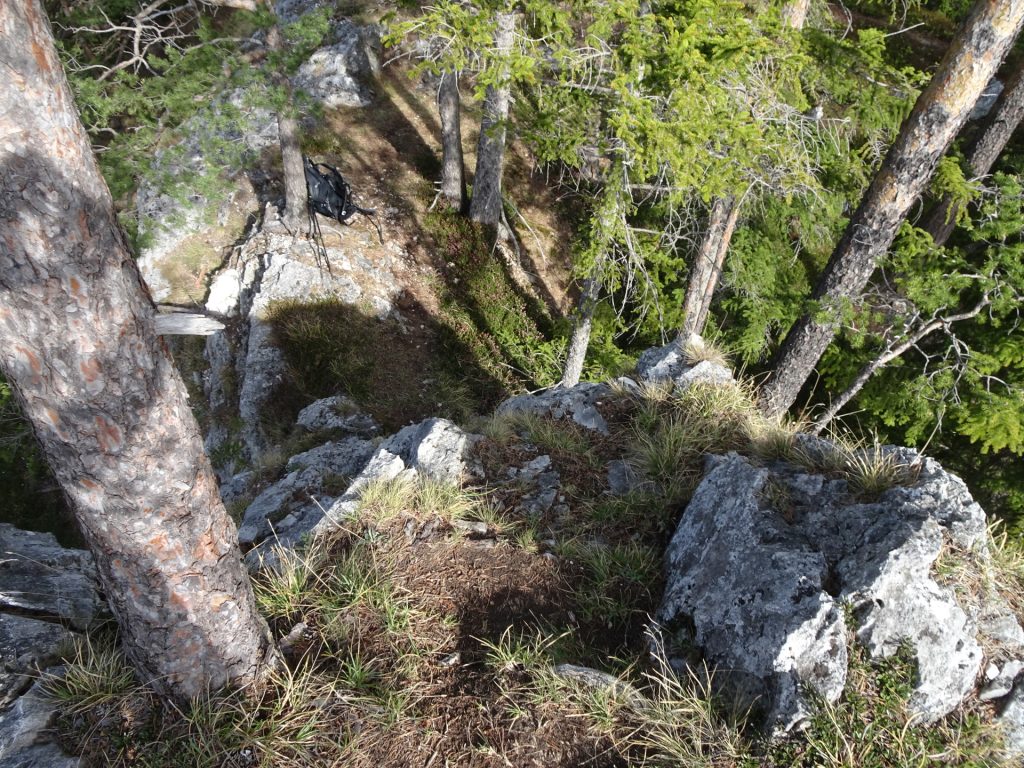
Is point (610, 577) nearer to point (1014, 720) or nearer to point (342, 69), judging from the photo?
point (1014, 720)

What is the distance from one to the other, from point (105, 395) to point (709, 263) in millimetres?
8385

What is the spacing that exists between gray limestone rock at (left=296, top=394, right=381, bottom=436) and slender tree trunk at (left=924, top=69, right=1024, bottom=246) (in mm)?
9409

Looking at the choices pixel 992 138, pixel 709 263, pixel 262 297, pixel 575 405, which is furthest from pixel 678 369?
pixel 992 138

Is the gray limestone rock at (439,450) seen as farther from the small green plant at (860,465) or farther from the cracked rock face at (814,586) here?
the small green plant at (860,465)

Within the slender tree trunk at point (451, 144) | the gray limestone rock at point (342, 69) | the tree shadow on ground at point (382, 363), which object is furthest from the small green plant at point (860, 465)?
the gray limestone rock at point (342, 69)

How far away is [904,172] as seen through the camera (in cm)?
572

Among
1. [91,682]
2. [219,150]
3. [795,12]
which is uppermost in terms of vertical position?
[795,12]

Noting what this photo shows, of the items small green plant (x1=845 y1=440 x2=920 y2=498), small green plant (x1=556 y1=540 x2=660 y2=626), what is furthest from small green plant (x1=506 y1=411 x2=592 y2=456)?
small green plant (x1=845 y1=440 x2=920 y2=498)

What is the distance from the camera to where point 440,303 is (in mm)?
11445

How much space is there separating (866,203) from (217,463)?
30.1 ft

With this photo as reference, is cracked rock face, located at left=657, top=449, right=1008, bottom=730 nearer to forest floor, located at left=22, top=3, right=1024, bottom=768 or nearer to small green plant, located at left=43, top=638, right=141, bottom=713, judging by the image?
forest floor, located at left=22, top=3, right=1024, bottom=768

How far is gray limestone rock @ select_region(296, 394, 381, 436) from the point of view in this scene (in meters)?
8.46

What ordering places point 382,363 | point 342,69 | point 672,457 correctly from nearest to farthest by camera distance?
point 672,457, point 382,363, point 342,69

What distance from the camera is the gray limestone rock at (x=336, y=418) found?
8.46 metres
